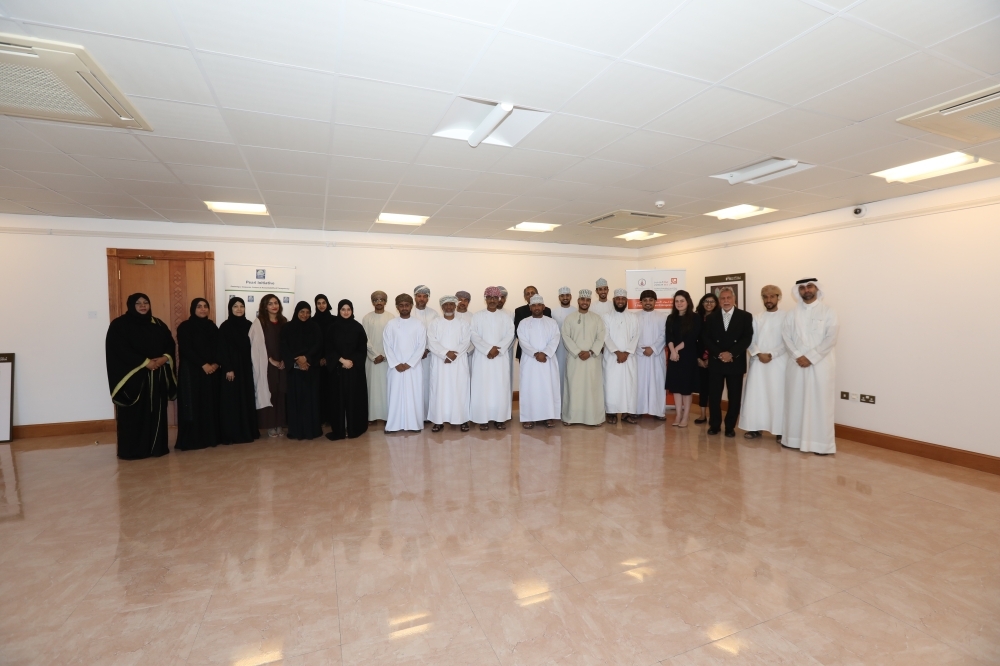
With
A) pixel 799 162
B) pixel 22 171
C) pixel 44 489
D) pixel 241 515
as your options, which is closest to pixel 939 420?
pixel 799 162

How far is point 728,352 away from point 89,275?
8.39m

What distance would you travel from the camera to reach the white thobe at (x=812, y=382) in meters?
5.32

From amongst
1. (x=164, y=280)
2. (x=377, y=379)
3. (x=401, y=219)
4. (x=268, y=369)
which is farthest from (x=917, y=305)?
(x=164, y=280)

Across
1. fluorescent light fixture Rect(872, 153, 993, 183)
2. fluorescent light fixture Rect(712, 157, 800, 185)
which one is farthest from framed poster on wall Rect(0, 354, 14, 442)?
fluorescent light fixture Rect(872, 153, 993, 183)

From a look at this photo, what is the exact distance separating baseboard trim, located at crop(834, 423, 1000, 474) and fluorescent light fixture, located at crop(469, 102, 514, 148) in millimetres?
5707

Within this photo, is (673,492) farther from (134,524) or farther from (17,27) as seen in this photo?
(17,27)

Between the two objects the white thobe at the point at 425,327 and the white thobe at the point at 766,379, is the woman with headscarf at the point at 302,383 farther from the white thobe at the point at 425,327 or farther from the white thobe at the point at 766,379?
the white thobe at the point at 766,379

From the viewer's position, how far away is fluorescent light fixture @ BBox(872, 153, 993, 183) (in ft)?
14.5

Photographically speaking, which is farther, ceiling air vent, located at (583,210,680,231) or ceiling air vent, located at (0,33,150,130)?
ceiling air vent, located at (583,210,680,231)

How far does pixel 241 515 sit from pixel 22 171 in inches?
149

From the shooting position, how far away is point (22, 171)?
14.6 ft

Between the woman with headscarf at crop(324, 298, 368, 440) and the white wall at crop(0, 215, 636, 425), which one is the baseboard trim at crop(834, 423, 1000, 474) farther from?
the white wall at crop(0, 215, 636, 425)

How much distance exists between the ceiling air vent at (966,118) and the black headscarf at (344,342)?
5.58 metres

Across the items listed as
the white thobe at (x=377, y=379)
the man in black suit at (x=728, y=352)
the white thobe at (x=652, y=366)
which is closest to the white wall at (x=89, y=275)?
the white thobe at (x=377, y=379)
